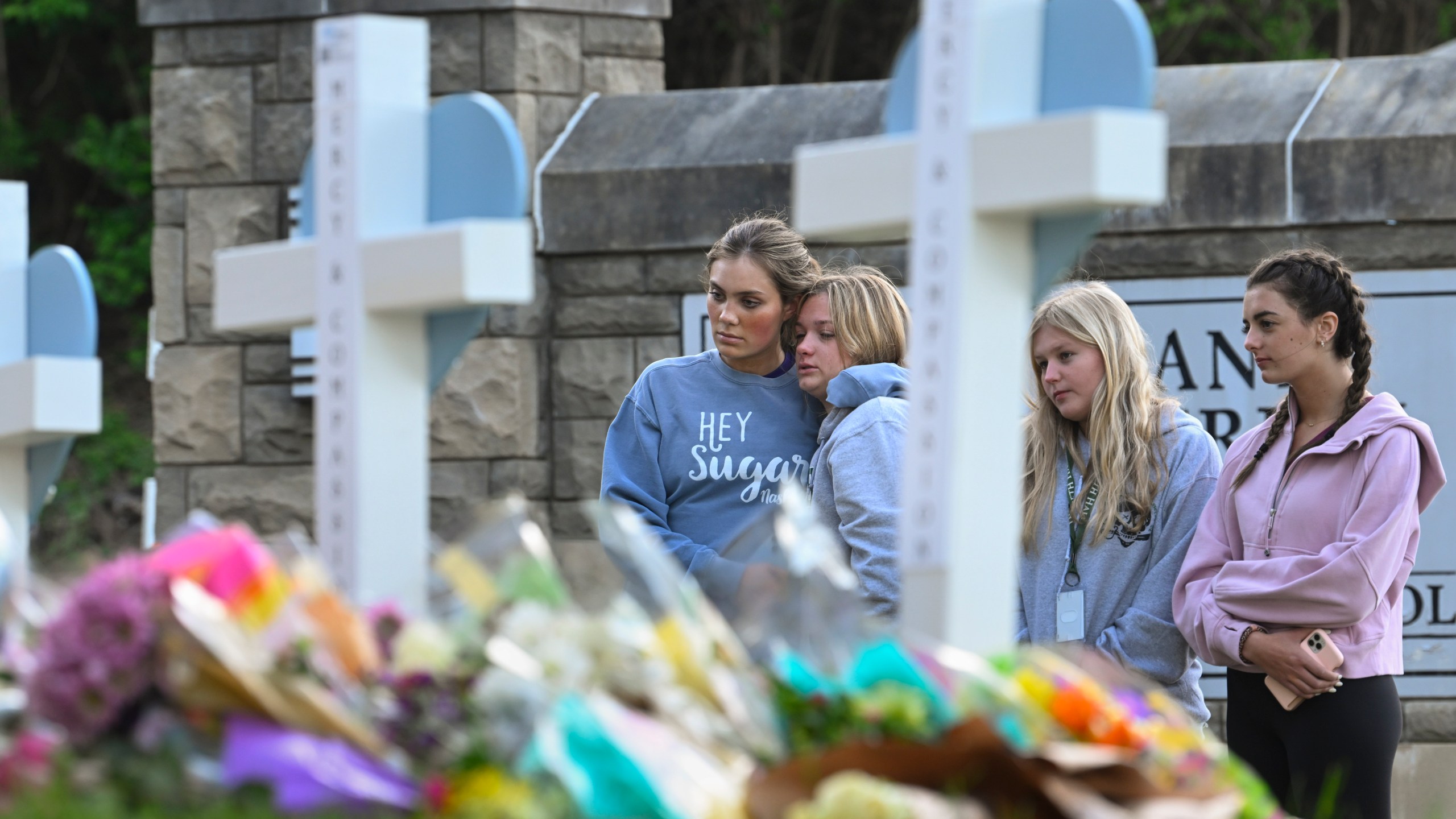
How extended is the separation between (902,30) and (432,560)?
34.9 ft

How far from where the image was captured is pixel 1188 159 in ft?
16.0

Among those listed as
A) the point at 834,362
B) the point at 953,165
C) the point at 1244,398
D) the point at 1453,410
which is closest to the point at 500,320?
the point at 834,362

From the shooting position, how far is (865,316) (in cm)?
352

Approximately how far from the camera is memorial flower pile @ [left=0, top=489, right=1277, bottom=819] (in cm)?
147

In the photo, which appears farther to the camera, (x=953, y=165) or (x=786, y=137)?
(x=786, y=137)

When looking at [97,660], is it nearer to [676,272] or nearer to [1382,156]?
[676,272]

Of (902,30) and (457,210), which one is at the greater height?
(902,30)

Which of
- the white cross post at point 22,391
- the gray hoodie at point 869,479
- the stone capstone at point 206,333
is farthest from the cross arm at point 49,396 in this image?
the stone capstone at point 206,333

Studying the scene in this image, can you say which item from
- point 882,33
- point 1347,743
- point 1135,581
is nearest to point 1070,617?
point 1135,581

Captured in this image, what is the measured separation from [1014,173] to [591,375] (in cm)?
356

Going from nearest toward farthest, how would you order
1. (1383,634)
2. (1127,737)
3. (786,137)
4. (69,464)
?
(1127,737), (1383,634), (786,137), (69,464)

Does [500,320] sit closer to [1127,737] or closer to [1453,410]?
[1453,410]

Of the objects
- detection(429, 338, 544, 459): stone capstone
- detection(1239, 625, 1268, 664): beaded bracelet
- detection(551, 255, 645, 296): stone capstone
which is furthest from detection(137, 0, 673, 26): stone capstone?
detection(1239, 625, 1268, 664): beaded bracelet

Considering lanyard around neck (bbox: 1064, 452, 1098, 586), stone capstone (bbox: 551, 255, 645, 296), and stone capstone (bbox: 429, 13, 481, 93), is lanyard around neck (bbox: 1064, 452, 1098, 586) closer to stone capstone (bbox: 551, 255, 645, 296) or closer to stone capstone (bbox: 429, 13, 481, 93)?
stone capstone (bbox: 551, 255, 645, 296)
